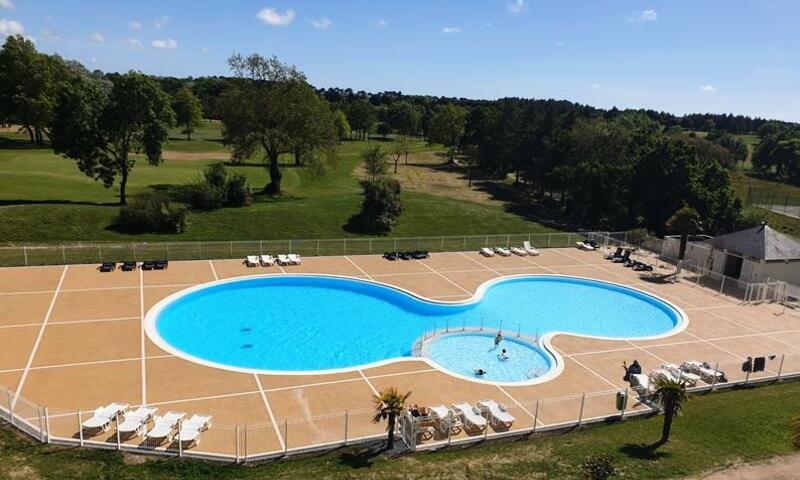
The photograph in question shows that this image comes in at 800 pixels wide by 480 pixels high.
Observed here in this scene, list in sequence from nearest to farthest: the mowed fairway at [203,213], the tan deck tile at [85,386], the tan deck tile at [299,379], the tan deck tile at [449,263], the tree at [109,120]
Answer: the tan deck tile at [85,386], the tan deck tile at [299,379], the tan deck tile at [449,263], the mowed fairway at [203,213], the tree at [109,120]

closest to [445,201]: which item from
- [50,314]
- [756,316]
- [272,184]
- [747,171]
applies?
[272,184]

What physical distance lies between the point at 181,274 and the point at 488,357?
1950cm

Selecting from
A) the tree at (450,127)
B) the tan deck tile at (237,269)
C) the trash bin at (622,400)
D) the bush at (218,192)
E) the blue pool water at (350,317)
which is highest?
the tree at (450,127)

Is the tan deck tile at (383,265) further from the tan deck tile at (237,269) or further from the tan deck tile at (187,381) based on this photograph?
the tan deck tile at (187,381)

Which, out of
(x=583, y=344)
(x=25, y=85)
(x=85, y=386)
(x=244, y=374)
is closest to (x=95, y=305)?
(x=85, y=386)

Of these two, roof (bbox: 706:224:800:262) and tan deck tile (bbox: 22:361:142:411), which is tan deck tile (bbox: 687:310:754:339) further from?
tan deck tile (bbox: 22:361:142:411)

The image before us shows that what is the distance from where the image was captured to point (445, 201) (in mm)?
61375

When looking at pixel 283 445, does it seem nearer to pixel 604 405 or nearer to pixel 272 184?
pixel 604 405

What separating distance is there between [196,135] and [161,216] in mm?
76850

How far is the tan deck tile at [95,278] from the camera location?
99.2 feet

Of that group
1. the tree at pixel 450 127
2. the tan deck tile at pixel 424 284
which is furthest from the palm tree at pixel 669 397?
the tree at pixel 450 127

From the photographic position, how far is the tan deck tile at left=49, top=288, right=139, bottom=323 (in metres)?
25.9

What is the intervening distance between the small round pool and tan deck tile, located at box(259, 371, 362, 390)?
4.33 meters

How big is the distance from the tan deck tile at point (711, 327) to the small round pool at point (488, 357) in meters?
9.43
